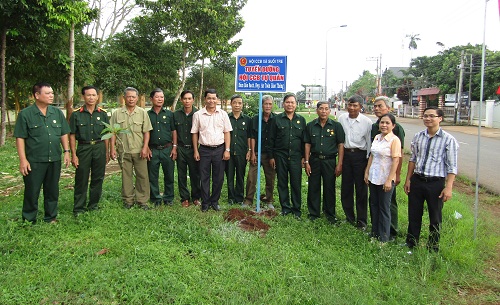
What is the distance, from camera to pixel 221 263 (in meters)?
3.55

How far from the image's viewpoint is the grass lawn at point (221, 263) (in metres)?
3.02

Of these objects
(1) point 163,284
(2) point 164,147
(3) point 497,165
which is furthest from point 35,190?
(3) point 497,165

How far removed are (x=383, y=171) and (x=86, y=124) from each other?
3.87 m

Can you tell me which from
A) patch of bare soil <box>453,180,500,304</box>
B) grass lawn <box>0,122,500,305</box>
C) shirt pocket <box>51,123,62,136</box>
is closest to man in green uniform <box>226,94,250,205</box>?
grass lawn <box>0,122,500,305</box>

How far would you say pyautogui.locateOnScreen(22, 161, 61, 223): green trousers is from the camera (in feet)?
14.0

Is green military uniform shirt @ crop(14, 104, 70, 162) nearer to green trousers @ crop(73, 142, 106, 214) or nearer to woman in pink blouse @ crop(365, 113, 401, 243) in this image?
green trousers @ crop(73, 142, 106, 214)

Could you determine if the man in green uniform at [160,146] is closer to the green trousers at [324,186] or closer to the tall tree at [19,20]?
the green trousers at [324,186]

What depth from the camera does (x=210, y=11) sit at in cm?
1415

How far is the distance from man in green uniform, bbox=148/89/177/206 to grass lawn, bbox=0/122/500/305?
0.61 metres

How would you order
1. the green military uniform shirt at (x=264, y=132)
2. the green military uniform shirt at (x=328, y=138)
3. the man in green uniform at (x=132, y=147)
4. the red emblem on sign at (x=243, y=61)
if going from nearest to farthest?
the green military uniform shirt at (x=328, y=138), the man in green uniform at (x=132, y=147), the red emblem on sign at (x=243, y=61), the green military uniform shirt at (x=264, y=132)

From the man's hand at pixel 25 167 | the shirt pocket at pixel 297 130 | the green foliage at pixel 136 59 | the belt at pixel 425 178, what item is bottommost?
the belt at pixel 425 178

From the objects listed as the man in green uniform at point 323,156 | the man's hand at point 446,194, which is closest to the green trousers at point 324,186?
the man in green uniform at point 323,156

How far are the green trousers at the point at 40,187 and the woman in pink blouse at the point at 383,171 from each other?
391 centimetres

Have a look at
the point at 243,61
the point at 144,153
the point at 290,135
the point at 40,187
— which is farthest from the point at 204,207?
the point at 243,61
